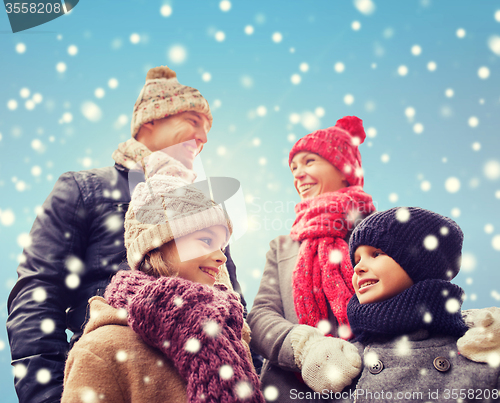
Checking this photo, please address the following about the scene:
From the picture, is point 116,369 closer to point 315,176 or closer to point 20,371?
point 20,371

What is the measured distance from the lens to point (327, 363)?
1149 mm

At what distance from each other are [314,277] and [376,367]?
0.51 m

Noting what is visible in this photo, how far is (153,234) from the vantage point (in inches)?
49.3

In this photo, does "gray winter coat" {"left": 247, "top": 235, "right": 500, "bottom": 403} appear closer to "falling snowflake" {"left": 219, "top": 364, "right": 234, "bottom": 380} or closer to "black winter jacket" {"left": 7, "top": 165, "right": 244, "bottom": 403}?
"falling snowflake" {"left": 219, "top": 364, "right": 234, "bottom": 380}

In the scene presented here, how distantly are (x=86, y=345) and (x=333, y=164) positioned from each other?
57.4 inches

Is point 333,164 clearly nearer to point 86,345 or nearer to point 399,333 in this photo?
point 399,333

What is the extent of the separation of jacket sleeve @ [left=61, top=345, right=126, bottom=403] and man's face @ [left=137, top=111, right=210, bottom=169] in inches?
43.0

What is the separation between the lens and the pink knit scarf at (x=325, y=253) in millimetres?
1489

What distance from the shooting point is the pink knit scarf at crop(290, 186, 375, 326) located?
1.49 m

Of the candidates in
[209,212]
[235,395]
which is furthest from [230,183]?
[235,395]

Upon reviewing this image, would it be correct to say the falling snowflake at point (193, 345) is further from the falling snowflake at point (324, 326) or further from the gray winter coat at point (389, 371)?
the falling snowflake at point (324, 326)

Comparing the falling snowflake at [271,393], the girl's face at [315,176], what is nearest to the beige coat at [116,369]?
the falling snowflake at [271,393]

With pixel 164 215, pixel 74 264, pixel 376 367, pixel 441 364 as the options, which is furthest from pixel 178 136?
pixel 441 364

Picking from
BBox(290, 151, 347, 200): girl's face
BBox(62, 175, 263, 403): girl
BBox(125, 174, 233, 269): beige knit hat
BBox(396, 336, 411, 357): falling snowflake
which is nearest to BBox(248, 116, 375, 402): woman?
BBox(290, 151, 347, 200): girl's face
